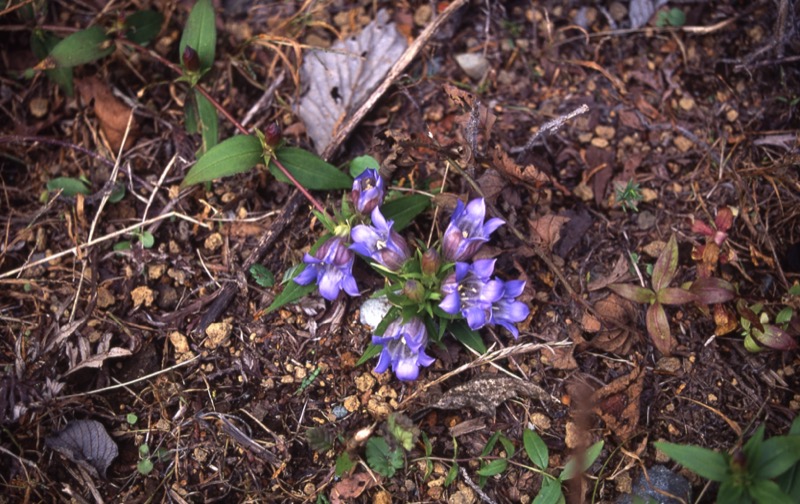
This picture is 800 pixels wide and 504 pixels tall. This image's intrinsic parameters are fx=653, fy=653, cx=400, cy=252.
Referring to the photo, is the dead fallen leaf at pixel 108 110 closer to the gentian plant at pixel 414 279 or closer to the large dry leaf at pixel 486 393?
the gentian plant at pixel 414 279

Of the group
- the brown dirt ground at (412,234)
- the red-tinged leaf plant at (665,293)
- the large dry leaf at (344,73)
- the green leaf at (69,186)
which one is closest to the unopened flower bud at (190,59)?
the brown dirt ground at (412,234)

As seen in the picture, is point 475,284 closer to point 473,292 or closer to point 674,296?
point 473,292

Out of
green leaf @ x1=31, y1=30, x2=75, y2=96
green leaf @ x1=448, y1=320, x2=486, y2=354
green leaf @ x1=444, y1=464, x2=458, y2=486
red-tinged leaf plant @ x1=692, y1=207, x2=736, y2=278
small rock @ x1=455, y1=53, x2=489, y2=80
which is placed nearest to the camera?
green leaf @ x1=444, y1=464, x2=458, y2=486

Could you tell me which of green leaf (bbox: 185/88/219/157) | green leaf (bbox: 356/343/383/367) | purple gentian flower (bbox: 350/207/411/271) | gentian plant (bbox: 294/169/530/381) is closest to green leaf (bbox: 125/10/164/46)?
green leaf (bbox: 185/88/219/157)

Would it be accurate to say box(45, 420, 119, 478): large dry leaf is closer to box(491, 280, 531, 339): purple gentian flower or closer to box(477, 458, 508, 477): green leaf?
box(477, 458, 508, 477): green leaf

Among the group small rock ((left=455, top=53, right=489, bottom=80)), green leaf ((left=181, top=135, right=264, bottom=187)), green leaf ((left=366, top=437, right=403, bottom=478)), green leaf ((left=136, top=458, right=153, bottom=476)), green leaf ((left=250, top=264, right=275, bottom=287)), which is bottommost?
green leaf ((left=366, top=437, right=403, bottom=478))
